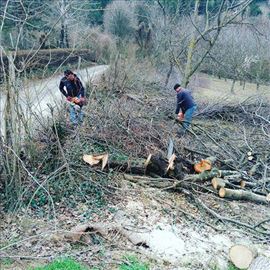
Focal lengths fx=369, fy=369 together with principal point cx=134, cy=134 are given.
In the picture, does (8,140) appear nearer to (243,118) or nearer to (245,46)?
(243,118)

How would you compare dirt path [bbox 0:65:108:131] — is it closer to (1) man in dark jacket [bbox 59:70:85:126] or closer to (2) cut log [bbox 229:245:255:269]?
(1) man in dark jacket [bbox 59:70:85:126]

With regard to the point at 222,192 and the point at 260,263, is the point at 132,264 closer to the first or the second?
the point at 260,263

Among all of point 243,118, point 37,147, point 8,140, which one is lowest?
point 243,118

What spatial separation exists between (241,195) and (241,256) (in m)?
2.19

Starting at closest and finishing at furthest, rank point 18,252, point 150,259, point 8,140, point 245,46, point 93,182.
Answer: point 18,252 → point 150,259 → point 8,140 → point 93,182 → point 245,46

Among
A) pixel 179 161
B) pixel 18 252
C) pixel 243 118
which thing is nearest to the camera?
pixel 18 252

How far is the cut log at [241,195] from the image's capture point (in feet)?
24.5

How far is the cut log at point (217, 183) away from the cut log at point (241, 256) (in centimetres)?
206

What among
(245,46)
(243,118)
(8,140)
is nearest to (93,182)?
(8,140)

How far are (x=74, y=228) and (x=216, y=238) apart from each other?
94.2 inches

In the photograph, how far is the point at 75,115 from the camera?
8289 millimetres

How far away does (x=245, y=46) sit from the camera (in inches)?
989

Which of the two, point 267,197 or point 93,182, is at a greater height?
point 93,182

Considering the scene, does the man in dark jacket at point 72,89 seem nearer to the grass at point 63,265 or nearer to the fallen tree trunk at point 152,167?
the fallen tree trunk at point 152,167
